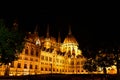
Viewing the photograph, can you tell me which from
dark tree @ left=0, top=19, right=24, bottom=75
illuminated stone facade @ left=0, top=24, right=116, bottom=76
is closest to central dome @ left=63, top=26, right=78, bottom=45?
illuminated stone facade @ left=0, top=24, right=116, bottom=76

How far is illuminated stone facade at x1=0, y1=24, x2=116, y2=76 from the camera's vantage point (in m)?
81.2

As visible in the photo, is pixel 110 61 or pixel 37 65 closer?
pixel 110 61

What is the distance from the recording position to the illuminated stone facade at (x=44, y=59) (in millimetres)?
81162

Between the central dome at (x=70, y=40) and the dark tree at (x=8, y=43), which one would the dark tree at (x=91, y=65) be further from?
the central dome at (x=70, y=40)

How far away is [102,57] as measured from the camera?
42094 mm

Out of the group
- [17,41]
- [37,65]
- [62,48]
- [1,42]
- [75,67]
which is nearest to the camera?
[1,42]

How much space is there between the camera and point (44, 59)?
100625 millimetres

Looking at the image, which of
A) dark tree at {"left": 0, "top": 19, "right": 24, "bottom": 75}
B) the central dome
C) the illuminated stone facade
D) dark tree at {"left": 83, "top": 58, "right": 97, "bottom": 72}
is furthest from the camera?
the central dome

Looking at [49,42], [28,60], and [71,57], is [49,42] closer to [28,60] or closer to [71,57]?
[71,57]

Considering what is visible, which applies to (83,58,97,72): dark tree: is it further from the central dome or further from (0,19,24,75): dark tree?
the central dome

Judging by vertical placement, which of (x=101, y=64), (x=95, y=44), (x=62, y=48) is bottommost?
(x=101, y=64)

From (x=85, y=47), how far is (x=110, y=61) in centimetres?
541

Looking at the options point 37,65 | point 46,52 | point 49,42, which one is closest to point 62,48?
point 49,42

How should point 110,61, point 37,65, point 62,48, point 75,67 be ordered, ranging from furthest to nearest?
point 62,48
point 75,67
point 37,65
point 110,61
